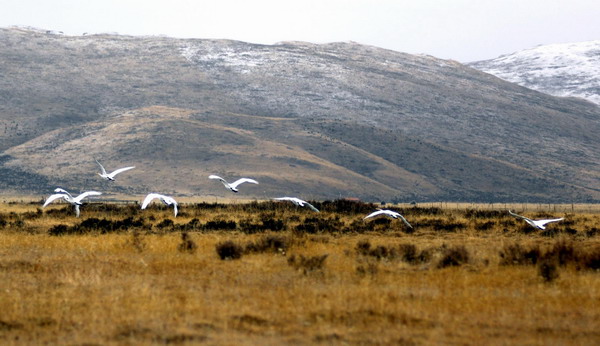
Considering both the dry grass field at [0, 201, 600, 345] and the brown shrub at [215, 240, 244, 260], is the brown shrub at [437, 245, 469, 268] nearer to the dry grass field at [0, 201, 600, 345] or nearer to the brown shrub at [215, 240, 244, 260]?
the dry grass field at [0, 201, 600, 345]

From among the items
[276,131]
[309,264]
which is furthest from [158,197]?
[276,131]

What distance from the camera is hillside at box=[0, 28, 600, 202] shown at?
428 feet

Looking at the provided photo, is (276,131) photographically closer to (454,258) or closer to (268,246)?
(268,246)

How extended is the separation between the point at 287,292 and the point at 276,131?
13960 centimetres

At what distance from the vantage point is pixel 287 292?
651 inches

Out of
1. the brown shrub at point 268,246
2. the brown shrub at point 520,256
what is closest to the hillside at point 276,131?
the brown shrub at point 268,246

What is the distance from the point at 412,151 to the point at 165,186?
50376mm

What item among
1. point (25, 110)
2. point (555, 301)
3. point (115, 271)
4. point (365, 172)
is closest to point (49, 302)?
point (115, 271)

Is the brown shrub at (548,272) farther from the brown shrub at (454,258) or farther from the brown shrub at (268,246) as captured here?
the brown shrub at (268,246)

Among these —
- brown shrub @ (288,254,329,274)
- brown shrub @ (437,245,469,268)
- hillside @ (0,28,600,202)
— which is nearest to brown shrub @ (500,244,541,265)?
brown shrub @ (437,245,469,268)

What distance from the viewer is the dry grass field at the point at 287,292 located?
43.4ft

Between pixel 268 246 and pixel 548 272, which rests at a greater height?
pixel 548 272

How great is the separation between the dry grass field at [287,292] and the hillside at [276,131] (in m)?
96.3

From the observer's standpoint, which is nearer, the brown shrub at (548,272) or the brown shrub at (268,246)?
the brown shrub at (548,272)
